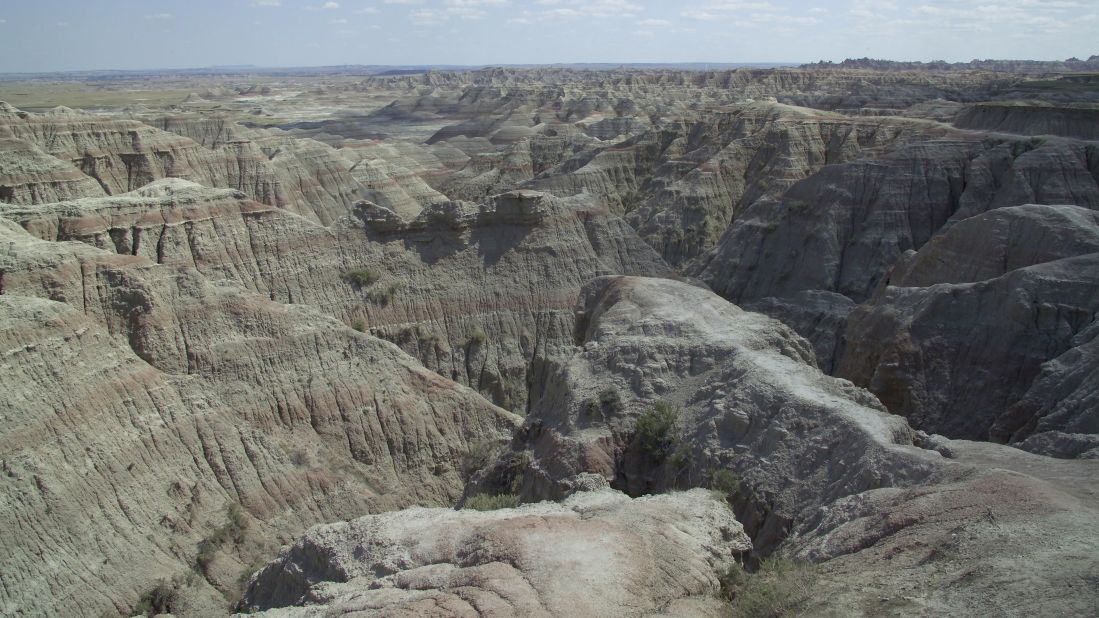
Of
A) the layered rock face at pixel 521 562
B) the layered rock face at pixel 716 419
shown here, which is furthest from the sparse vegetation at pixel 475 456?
the layered rock face at pixel 521 562

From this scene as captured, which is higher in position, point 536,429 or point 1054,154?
point 1054,154

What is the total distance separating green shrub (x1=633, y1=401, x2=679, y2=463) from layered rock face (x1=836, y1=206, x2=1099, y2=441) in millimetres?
9991

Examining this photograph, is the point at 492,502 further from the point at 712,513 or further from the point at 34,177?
the point at 34,177

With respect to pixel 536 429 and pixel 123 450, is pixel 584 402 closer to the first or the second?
pixel 536 429

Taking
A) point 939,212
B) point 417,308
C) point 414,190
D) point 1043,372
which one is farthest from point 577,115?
point 1043,372

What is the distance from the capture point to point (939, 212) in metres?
49.4

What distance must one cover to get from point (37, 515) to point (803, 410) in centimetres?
1890

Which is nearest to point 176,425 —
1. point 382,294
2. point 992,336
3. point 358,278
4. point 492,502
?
point 492,502

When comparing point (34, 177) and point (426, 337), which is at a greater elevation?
point (34, 177)

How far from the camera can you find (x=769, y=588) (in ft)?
41.2

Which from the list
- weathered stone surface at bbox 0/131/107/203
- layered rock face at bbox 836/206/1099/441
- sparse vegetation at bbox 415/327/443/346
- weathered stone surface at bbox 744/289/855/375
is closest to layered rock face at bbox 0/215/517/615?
sparse vegetation at bbox 415/327/443/346

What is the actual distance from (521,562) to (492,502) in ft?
20.4

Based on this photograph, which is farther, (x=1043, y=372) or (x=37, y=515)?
(x=1043, y=372)

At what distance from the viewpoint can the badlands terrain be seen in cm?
1308
